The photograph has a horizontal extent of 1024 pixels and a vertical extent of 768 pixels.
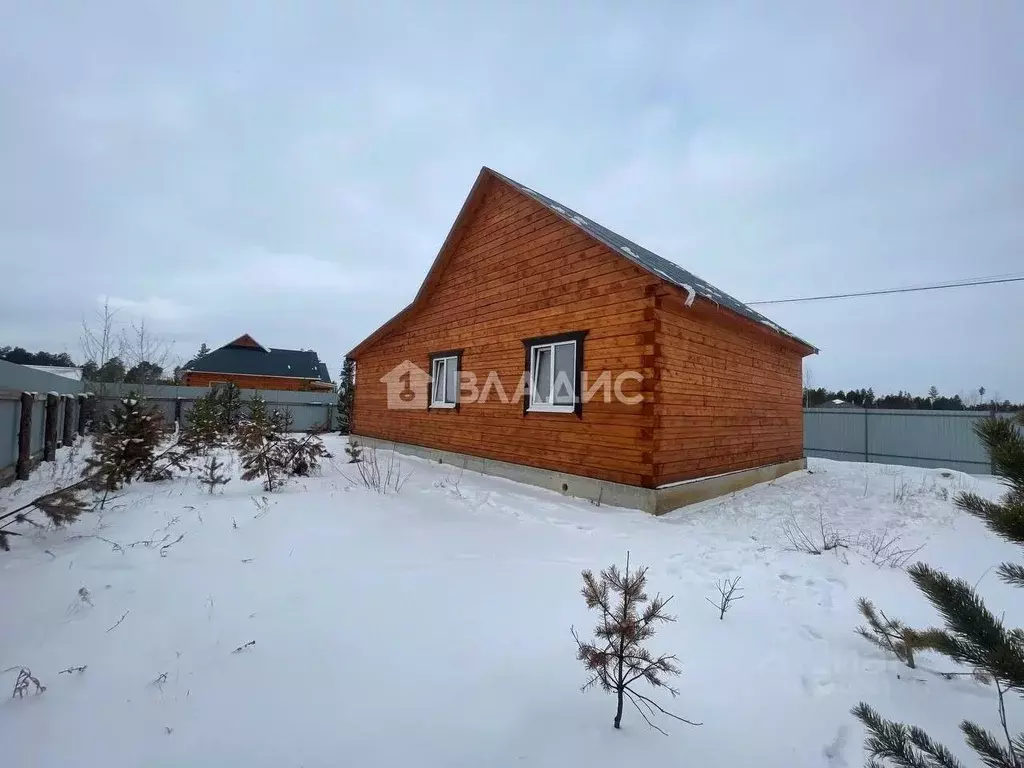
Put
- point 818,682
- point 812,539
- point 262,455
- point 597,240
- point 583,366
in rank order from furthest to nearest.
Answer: point 583,366, point 597,240, point 262,455, point 812,539, point 818,682

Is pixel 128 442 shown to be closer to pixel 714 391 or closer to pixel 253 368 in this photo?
pixel 714 391

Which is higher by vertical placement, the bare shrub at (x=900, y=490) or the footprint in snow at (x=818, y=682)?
the bare shrub at (x=900, y=490)

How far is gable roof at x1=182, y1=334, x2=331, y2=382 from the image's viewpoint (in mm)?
33969

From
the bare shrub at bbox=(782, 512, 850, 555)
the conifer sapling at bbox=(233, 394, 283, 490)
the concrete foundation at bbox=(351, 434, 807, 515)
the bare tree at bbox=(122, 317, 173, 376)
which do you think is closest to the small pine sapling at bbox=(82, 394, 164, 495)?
the conifer sapling at bbox=(233, 394, 283, 490)

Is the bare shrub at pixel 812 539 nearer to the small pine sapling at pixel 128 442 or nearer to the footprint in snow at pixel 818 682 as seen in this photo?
the footprint in snow at pixel 818 682

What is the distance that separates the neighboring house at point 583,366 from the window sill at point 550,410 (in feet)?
0.09

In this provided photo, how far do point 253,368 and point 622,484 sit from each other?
35.2 metres

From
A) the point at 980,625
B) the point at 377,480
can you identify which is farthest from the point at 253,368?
the point at 980,625

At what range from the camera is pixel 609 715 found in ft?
7.73

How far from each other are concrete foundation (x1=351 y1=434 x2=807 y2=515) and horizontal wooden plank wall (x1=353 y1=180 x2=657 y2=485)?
158 mm

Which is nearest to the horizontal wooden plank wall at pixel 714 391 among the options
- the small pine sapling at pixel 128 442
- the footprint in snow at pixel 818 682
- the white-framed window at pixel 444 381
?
the footprint in snow at pixel 818 682

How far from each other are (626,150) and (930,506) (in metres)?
13.2

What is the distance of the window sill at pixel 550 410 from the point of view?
813cm

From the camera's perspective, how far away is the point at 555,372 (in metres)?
8.62
